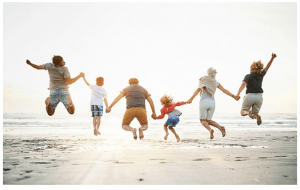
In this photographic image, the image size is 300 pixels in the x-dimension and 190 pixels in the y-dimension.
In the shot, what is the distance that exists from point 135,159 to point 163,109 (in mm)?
1429

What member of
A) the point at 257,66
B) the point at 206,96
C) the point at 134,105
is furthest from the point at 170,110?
the point at 257,66

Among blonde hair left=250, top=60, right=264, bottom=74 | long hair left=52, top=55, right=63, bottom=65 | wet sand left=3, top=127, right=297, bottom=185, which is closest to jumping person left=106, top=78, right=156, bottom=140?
wet sand left=3, top=127, right=297, bottom=185

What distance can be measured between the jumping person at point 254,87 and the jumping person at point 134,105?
6.93 ft

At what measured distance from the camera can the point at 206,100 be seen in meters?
7.60

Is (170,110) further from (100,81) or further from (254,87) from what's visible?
(254,87)

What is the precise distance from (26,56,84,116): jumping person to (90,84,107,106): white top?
0.78 meters

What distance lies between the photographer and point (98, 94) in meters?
7.68

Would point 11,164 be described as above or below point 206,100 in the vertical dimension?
below

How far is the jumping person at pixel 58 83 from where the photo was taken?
6.86 meters

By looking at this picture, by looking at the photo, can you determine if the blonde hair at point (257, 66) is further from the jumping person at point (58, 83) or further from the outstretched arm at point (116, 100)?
the jumping person at point (58, 83)

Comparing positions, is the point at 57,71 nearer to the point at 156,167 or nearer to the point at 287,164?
the point at 156,167

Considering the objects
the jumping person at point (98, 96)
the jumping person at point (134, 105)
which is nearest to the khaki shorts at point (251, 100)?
the jumping person at point (134, 105)

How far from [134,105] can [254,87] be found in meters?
2.75

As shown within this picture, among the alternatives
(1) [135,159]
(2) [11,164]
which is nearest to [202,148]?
(1) [135,159]
